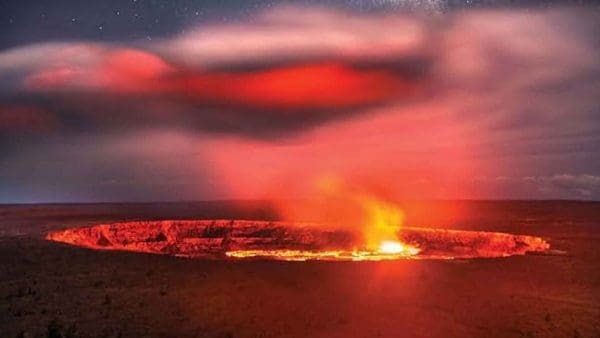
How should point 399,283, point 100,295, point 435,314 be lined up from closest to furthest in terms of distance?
1. point 435,314
2. point 100,295
3. point 399,283

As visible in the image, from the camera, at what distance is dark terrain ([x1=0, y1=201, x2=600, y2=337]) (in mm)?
16500

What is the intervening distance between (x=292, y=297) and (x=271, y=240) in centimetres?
2515

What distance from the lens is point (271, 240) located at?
149ft

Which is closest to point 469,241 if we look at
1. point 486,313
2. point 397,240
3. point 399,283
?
point 397,240

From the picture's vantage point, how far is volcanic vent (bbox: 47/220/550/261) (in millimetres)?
38281

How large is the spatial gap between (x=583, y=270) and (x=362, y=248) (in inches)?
621

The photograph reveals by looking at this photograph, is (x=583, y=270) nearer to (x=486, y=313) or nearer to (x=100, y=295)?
(x=486, y=313)

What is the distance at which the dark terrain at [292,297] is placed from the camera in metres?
16.5

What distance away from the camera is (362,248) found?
3928cm

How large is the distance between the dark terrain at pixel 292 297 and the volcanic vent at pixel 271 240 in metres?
9.00

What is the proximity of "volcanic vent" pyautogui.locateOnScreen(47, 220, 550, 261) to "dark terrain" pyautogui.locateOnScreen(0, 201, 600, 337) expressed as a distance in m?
9.00

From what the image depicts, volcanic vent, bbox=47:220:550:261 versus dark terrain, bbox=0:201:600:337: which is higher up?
volcanic vent, bbox=47:220:550:261

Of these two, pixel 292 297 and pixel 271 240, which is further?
pixel 271 240

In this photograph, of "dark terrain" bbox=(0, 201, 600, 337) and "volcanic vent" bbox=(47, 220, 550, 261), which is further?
"volcanic vent" bbox=(47, 220, 550, 261)
